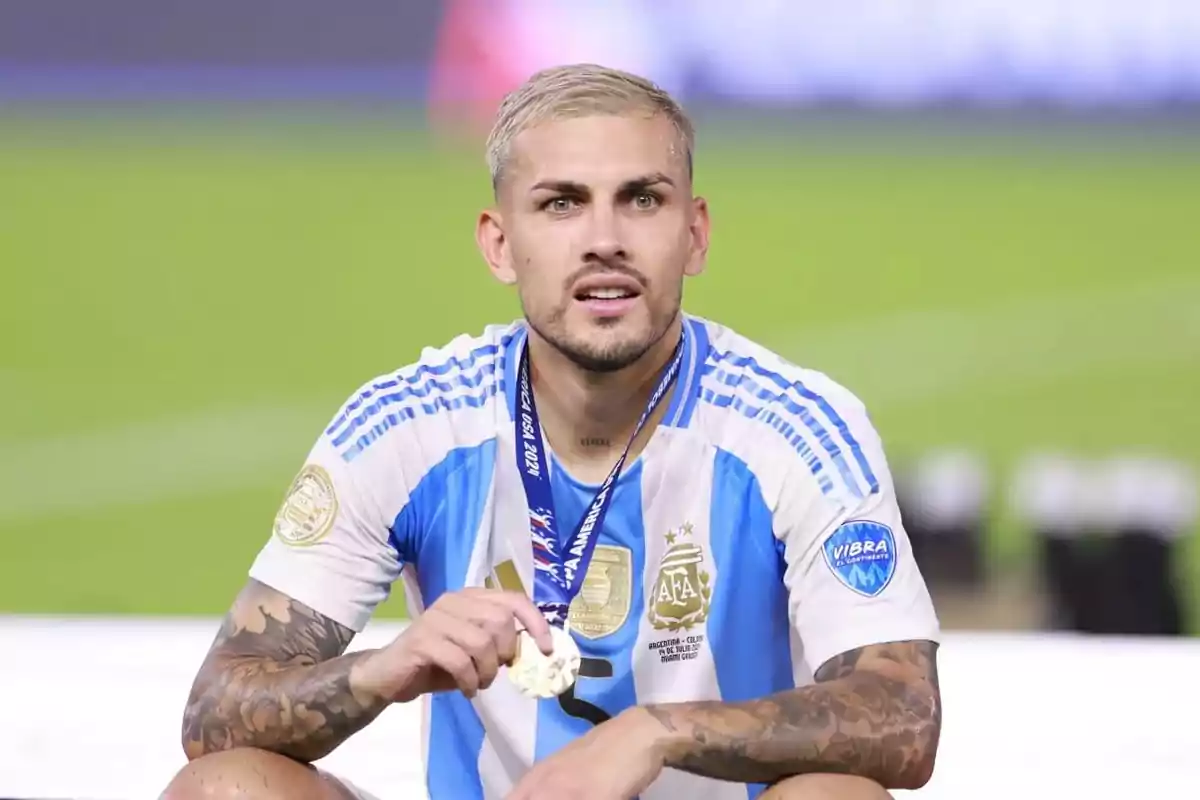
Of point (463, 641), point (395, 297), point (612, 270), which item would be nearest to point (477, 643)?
point (463, 641)

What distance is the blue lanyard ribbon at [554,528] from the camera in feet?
8.73

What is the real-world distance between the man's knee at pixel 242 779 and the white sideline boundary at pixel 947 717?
67 centimetres

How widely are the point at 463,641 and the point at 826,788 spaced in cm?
48

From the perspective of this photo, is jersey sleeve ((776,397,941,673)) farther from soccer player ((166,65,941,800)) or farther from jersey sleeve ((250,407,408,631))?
jersey sleeve ((250,407,408,631))

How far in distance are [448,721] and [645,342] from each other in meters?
0.66

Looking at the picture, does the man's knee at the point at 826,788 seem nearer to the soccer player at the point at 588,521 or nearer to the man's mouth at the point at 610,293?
the soccer player at the point at 588,521

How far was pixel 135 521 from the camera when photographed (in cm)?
673

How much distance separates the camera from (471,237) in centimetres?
742

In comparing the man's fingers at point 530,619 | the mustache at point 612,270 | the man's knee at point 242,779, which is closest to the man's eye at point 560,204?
the mustache at point 612,270

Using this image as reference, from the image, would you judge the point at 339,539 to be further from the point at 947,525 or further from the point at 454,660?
the point at 947,525

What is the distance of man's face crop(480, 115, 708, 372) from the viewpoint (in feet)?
8.45

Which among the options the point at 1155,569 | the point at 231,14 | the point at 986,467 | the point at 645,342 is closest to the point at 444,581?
the point at 645,342

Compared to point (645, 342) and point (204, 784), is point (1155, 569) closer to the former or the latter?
point (645, 342)

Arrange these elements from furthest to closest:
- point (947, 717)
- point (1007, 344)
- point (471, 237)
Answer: point (471, 237) < point (1007, 344) < point (947, 717)
